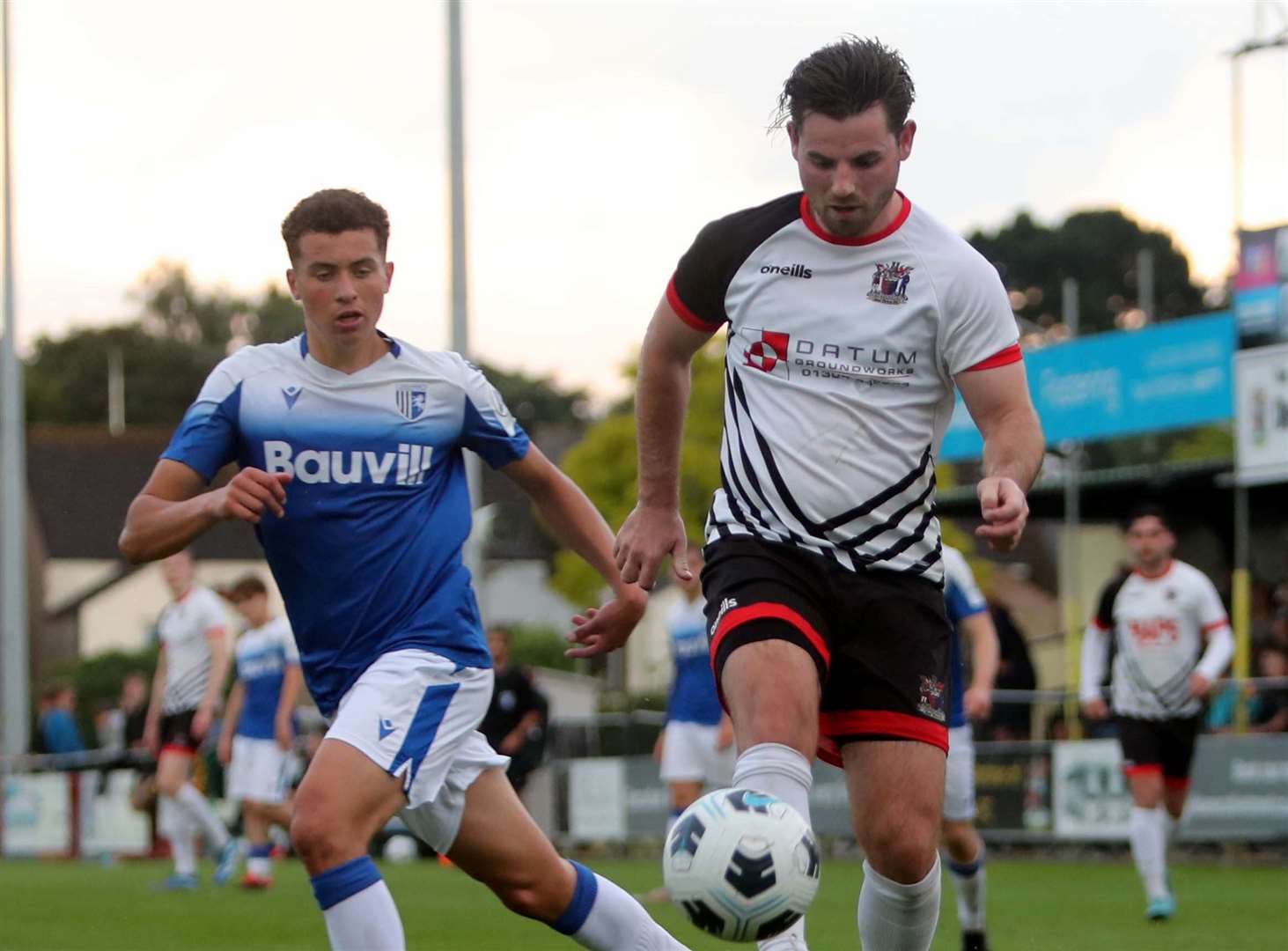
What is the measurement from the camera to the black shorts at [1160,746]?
13.2 m

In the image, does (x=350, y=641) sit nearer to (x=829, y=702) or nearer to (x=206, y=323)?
(x=829, y=702)

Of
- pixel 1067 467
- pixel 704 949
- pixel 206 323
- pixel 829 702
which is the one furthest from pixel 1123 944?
pixel 206 323

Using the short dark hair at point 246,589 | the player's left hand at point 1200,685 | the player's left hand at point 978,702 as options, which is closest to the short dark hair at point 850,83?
the player's left hand at point 978,702

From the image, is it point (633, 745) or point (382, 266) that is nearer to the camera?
point (382, 266)

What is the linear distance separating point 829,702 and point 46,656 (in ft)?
201

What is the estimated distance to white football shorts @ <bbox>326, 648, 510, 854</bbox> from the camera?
5691 mm

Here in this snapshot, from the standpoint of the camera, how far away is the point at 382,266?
6141 mm

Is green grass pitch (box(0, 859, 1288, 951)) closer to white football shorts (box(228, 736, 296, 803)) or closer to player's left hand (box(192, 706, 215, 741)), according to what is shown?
white football shorts (box(228, 736, 296, 803))

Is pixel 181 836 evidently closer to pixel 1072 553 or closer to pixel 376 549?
pixel 376 549

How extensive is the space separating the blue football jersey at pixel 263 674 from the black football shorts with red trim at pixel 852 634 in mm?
11881

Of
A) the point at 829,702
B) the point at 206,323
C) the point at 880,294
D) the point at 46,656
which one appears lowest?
the point at 46,656

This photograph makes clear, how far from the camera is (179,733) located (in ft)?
55.5

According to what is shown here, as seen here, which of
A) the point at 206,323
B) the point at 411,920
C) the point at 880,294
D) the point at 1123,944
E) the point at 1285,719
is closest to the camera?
the point at 880,294

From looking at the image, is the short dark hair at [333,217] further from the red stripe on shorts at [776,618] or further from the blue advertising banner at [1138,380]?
the blue advertising banner at [1138,380]
